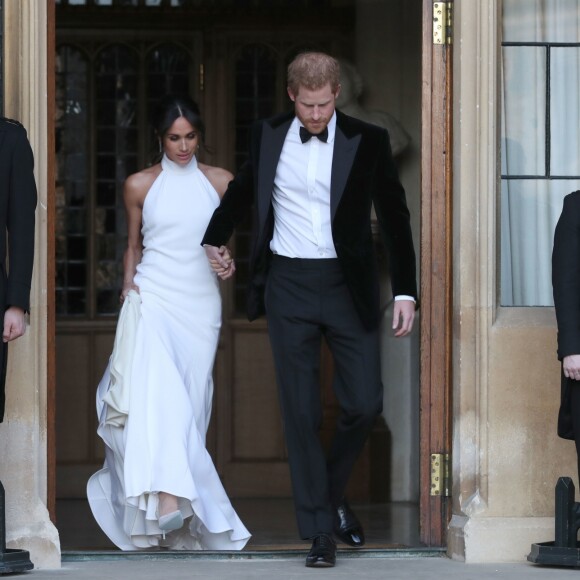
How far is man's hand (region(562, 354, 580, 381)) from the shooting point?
6.78m

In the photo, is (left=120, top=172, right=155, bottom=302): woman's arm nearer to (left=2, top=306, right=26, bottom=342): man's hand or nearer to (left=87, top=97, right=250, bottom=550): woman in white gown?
(left=87, top=97, right=250, bottom=550): woman in white gown

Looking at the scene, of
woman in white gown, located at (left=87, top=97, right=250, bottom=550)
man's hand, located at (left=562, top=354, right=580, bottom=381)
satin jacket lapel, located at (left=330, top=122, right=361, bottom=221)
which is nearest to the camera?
man's hand, located at (left=562, top=354, right=580, bottom=381)

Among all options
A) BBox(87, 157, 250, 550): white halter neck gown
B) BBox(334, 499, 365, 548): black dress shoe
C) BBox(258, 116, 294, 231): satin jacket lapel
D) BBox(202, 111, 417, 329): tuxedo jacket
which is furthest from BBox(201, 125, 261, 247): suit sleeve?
BBox(334, 499, 365, 548): black dress shoe

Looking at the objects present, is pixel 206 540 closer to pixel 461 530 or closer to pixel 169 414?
pixel 169 414

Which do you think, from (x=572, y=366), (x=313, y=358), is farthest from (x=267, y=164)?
(x=572, y=366)

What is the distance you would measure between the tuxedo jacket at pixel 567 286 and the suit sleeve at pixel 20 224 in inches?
82.1

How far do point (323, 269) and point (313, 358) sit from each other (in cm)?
38

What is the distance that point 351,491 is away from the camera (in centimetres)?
980

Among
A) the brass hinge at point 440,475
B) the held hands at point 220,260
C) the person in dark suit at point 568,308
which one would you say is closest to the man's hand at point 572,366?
the person in dark suit at point 568,308

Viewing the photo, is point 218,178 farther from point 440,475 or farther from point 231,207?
point 440,475

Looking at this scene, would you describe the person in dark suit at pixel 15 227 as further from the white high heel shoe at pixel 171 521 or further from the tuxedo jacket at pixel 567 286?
the tuxedo jacket at pixel 567 286

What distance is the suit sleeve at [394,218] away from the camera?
728cm

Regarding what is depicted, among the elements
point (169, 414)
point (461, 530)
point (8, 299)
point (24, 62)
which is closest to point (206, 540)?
point (169, 414)

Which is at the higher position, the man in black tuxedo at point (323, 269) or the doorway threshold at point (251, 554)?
the man in black tuxedo at point (323, 269)
